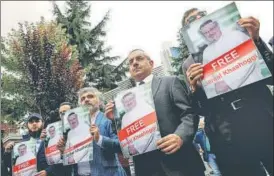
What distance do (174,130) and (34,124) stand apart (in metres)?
1.67

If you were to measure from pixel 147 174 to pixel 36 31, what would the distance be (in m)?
9.32

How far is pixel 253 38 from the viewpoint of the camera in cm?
173

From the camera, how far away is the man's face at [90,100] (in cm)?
265

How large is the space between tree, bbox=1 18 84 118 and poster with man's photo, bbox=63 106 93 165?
21.4 feet

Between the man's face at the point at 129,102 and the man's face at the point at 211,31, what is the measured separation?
23.6 inches

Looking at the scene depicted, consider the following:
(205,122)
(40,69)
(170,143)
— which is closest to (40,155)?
(170,143)

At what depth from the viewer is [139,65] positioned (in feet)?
7.20

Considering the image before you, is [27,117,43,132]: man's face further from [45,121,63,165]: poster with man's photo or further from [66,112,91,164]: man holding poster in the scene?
[66,112,91,164]: man holding poster

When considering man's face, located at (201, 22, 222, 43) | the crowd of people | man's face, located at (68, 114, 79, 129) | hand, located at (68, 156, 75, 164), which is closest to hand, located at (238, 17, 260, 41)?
the crowd of people

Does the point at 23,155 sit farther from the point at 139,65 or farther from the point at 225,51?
the point at 225,51

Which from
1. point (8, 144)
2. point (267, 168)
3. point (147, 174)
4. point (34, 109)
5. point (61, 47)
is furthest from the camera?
point (61, 47)

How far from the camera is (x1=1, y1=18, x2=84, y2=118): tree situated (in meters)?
9.11

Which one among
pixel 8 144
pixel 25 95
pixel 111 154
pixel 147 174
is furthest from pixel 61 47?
pixel 147 174

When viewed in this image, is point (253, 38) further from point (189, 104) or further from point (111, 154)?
point (111, 154)
